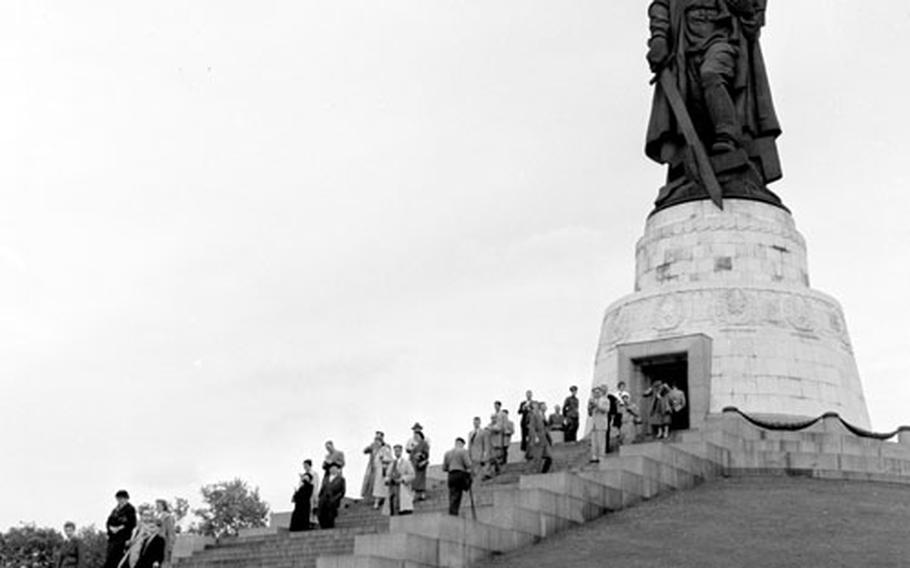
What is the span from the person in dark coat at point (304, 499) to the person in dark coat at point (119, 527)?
161 inches

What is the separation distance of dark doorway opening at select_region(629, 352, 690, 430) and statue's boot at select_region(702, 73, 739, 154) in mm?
5424

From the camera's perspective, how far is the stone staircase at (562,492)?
18766 millimetres

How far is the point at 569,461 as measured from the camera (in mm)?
25719

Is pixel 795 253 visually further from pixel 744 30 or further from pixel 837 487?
pixel 837 487

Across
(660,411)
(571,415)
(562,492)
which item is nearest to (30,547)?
(571,415)

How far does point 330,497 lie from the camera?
862 inches

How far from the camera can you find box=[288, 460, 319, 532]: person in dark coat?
2216 cm

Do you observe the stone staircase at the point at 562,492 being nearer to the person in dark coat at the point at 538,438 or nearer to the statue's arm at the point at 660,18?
the person in dark coat at the point at 538,438

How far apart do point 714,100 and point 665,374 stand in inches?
261

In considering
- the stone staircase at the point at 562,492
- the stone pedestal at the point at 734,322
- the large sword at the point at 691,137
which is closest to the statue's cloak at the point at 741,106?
the large sword at the point at 691,137

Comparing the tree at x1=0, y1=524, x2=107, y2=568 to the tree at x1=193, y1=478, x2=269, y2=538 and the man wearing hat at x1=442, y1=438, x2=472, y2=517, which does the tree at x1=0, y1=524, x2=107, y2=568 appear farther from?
the man wearing hat at x1=442, y1=438, x2=472, y2=517

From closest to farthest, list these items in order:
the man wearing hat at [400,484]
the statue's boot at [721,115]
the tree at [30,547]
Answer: the man wearing hat at [400,484]
the statue's boot at [721,115]
the tree at [30,547]

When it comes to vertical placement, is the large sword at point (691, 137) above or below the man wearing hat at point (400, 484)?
above

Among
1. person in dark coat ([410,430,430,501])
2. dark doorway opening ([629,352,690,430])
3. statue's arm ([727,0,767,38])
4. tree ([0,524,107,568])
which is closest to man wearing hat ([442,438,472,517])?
person in dark coat ([410,430,430,501])
